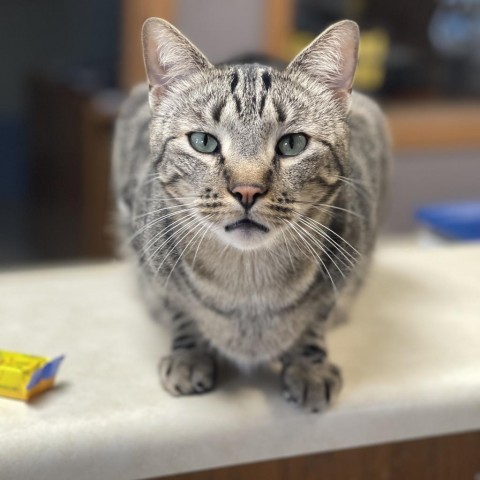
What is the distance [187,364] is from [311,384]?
14 cm

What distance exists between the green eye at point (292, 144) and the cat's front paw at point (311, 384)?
244 millimetres

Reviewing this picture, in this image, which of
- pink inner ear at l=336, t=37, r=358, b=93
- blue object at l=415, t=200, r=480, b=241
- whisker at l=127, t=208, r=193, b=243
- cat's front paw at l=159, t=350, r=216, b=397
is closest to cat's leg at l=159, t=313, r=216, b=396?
cat's front paw at l=159, t=350, r=216, b=397

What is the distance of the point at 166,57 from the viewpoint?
786mm

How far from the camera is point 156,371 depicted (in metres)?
0.88

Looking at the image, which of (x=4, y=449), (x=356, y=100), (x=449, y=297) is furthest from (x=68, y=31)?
(x=4, y=449)

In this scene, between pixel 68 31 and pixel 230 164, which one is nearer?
pixel 230 164

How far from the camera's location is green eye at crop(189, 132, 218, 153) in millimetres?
761

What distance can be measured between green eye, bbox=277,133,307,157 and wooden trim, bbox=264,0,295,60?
48.6 inches

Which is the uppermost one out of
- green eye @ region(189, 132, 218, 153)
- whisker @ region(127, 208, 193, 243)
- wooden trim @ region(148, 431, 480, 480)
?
green eye @ region(189, 132, 218, 153)

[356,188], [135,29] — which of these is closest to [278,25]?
[135,29]

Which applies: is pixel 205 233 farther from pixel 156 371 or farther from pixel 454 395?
pixel 454 395

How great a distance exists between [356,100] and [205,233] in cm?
41

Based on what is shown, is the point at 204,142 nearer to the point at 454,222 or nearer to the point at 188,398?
the point at 188,398

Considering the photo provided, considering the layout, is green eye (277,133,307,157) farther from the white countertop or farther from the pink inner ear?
the white countertop
